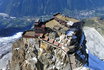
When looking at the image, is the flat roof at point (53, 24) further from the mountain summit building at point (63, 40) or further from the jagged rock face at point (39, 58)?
the jagged rock face at point (39, 58)

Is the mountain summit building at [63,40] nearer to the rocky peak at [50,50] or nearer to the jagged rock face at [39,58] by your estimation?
the rocky peak at [50,50]

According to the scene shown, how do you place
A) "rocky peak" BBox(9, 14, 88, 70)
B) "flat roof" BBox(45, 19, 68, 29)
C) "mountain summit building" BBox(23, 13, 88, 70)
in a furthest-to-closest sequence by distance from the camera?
"flat roof" BBox(45, 19, 68, 29), "mountain summit building" BBox(23, 13, 88, 70), "rocky peak" BBox(9, 14, 88, 70)

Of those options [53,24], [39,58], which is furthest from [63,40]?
[53,24]

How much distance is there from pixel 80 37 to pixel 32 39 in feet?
60.7

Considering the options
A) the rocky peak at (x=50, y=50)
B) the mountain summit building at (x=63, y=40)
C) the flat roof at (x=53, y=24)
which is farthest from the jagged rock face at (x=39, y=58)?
the flat roof at (x=53, y=24)

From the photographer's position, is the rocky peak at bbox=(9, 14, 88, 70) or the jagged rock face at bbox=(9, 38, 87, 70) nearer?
the jagged rock face at bbox=(9, 38, 87, 70)

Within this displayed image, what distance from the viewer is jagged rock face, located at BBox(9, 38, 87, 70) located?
9844 centimetres

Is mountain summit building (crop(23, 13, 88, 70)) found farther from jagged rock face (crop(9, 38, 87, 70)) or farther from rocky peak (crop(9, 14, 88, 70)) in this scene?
jagged rock face (crop(9, 38, 87, 70))

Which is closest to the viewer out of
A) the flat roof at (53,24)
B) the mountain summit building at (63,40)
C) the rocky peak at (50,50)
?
the rocky peak at (50,50)

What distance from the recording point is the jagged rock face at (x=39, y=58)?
→ 98.4 metres

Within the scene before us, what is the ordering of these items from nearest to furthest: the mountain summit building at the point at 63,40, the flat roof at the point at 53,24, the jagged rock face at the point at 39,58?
1. the jagged rock face at the point at 39,58
2. the mountain summit building at the point at 63,40
3. the flat roof at the point at 53,24

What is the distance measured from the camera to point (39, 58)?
101562 millimetres

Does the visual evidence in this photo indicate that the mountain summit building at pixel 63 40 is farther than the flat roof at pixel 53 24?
No

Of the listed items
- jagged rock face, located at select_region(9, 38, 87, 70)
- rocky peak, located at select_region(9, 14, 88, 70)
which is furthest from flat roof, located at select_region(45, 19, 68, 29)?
jagged rock face, located at select_region(9, 38, 87, 70)
